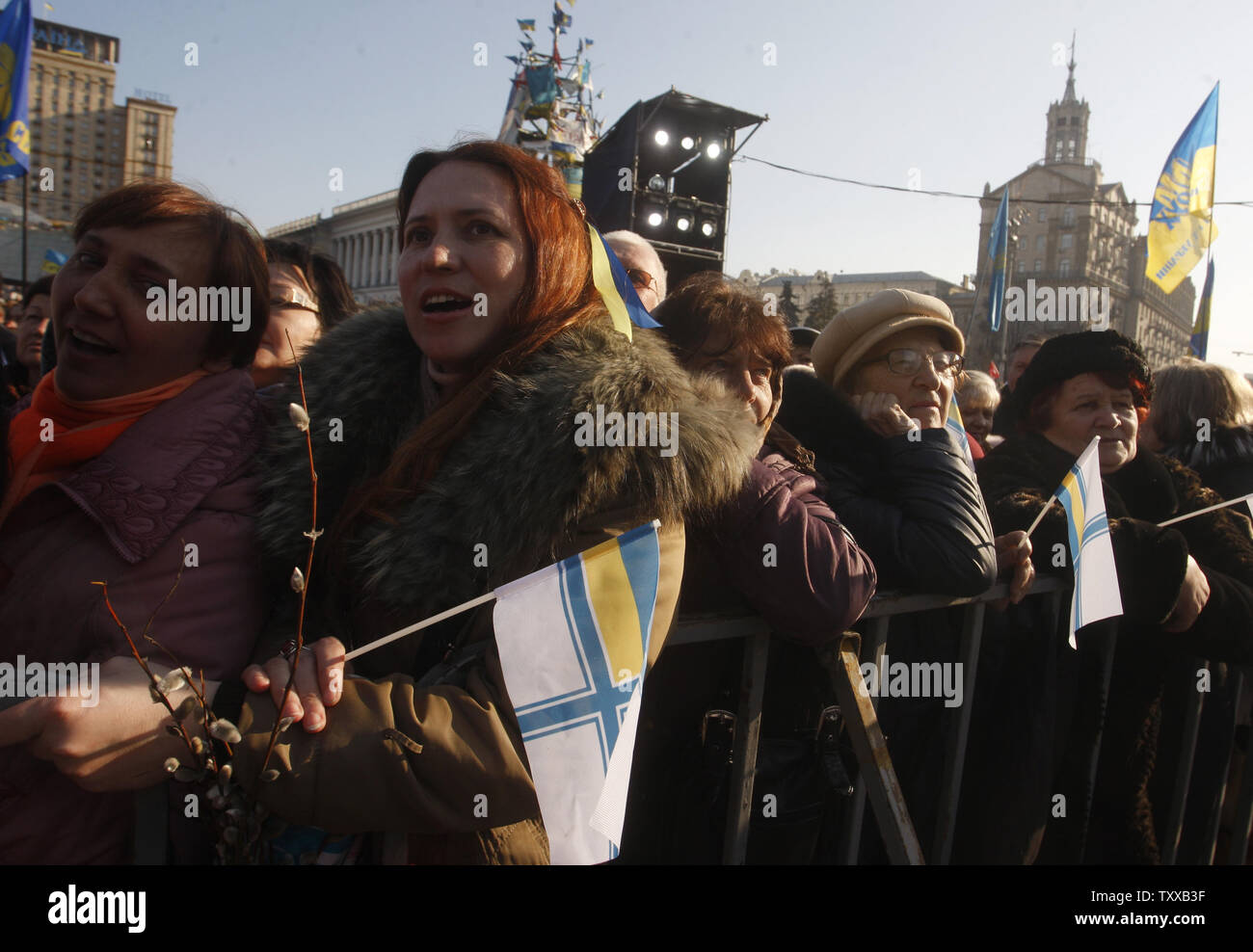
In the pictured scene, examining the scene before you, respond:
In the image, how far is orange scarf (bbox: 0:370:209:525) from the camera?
4.46 feet

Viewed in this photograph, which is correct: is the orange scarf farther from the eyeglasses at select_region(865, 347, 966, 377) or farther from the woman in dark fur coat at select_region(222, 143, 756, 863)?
the eyeglasses at select_region(865, 347, 966, 377)

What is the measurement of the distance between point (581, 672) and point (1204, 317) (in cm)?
1244

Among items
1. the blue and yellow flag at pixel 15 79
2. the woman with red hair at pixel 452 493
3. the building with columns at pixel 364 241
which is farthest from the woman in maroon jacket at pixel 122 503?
the building with columns at pixel 364 241

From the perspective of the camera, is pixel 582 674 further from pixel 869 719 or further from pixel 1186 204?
pixel 1186 204

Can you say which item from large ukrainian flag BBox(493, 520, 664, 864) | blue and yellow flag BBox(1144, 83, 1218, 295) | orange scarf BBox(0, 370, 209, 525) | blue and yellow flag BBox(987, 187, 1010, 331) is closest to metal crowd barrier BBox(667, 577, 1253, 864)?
large ukrainian flag BBox(493, 520, 664, 864)

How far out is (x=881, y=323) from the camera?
234 cm

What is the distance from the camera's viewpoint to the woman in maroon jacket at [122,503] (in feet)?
3.89

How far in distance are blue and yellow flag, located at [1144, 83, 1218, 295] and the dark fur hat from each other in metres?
5.55

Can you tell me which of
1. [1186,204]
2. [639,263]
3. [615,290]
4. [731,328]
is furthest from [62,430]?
[1186,204]

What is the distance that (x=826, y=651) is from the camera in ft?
5.56
